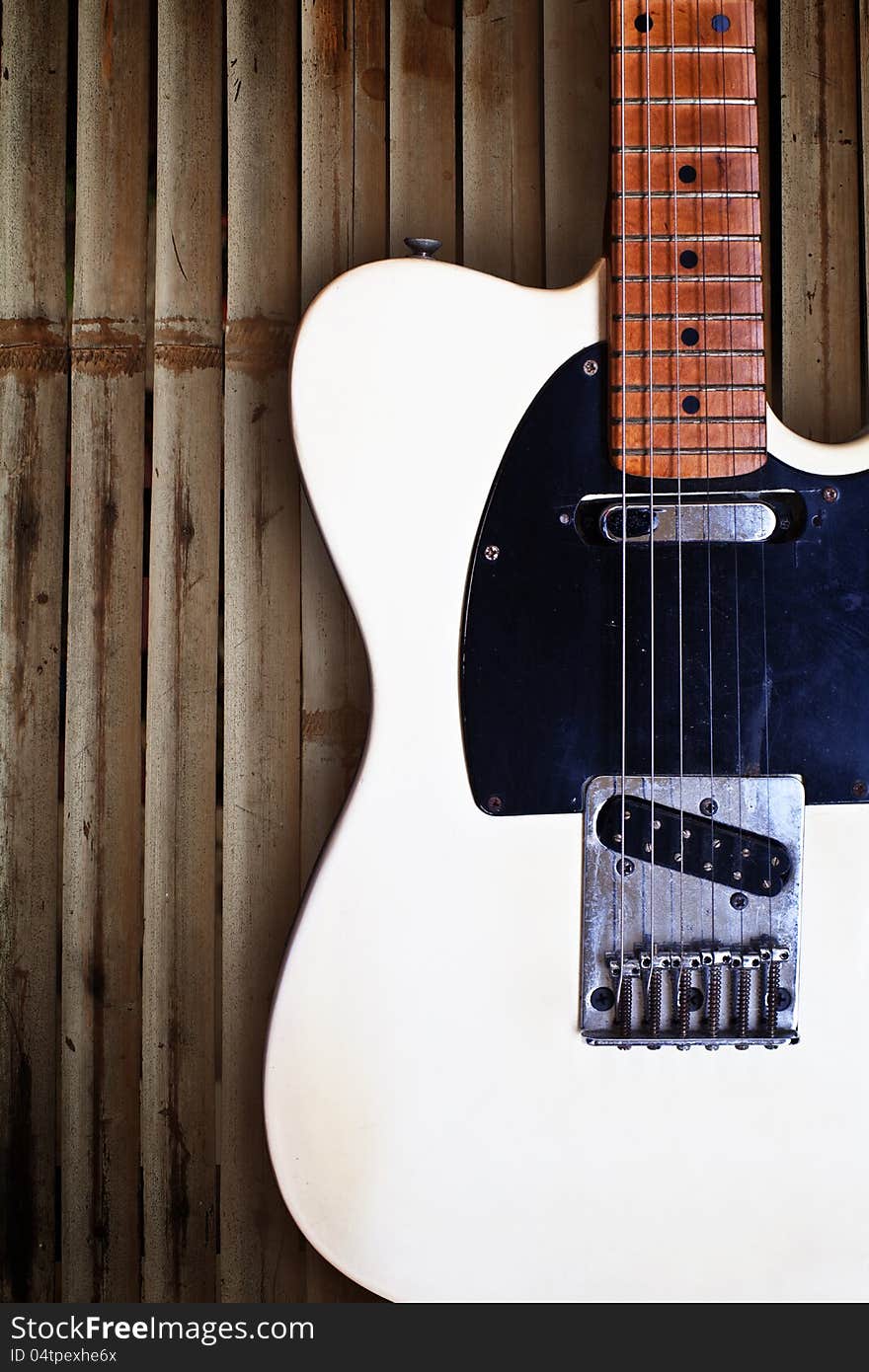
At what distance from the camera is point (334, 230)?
1.13 metres

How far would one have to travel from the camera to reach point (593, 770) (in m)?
0.91

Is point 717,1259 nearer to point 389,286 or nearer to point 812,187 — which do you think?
point 389,286

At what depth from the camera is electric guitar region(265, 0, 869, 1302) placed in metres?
0.89

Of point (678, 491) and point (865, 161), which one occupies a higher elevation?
point (865, 161)

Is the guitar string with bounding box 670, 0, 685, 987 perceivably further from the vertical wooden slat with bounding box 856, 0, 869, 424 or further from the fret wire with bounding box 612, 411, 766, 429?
the vertical wooden slat with bounding box 856, 0, 869, 424

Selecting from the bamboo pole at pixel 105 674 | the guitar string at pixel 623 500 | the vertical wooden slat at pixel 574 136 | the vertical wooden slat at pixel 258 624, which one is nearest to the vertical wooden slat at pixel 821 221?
the vertical wooden slat at pixel 574 136

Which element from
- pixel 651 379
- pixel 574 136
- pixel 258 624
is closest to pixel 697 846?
pixel 651 379

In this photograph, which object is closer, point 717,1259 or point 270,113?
point 717,1259

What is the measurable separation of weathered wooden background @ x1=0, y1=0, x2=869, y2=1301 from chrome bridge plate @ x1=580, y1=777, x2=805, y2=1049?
338mm

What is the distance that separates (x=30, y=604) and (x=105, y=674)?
0.37 ft

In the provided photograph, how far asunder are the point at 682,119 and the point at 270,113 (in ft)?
1.51

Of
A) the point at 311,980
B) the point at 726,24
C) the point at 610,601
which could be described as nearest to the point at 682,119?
the point at 726,24

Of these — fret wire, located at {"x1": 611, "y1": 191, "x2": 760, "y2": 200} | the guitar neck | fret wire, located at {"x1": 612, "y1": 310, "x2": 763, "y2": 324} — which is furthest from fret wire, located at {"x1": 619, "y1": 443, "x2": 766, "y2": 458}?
fret wire, located at {"x1": 611, "y1": 191, "x2": 760, "y2": 200}

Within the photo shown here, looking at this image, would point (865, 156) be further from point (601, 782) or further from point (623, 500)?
point (601, 782)
